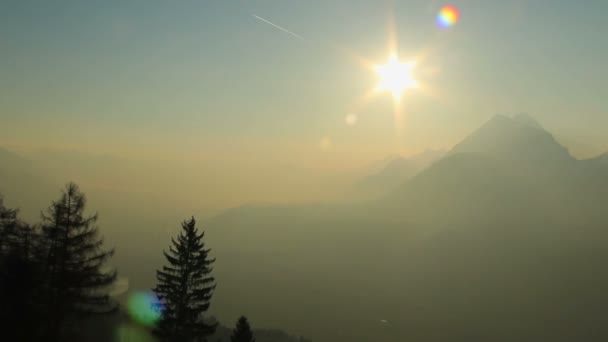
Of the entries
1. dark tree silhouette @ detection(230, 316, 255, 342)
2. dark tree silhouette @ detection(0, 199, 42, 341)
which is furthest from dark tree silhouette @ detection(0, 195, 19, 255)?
dark tree silhouette @ detection(230, 316, 255, 342)

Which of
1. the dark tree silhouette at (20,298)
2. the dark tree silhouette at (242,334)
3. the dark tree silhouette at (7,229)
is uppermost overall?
the dark tree silhouette at (7,229)

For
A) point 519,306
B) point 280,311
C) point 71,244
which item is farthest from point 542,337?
point 71,244

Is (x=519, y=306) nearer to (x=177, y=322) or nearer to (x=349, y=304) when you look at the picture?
(x=349, y=304)

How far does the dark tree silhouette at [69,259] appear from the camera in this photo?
1770 cm

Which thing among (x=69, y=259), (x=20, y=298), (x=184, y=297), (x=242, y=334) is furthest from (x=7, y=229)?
(x=242, y=334)

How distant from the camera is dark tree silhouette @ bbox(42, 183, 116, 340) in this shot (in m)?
17.7

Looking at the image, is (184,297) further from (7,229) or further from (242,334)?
(7,229)

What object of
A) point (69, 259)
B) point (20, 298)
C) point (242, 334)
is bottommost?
point (242, 334)

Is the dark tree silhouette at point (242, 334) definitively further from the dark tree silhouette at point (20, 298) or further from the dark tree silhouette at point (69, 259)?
the dark tree silhouette at point (20, 298)

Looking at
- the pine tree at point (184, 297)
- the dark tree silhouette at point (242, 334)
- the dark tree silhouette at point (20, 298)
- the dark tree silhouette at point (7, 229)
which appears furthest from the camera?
the dark tree silhouette at point (242, 334)

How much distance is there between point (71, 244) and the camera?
17.9 m

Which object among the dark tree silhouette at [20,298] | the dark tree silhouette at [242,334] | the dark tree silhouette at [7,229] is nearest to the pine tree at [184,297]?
the dark tree silhouette at [242,334]

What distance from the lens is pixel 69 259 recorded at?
17922 mm

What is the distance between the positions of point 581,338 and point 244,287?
151656 millimetres
